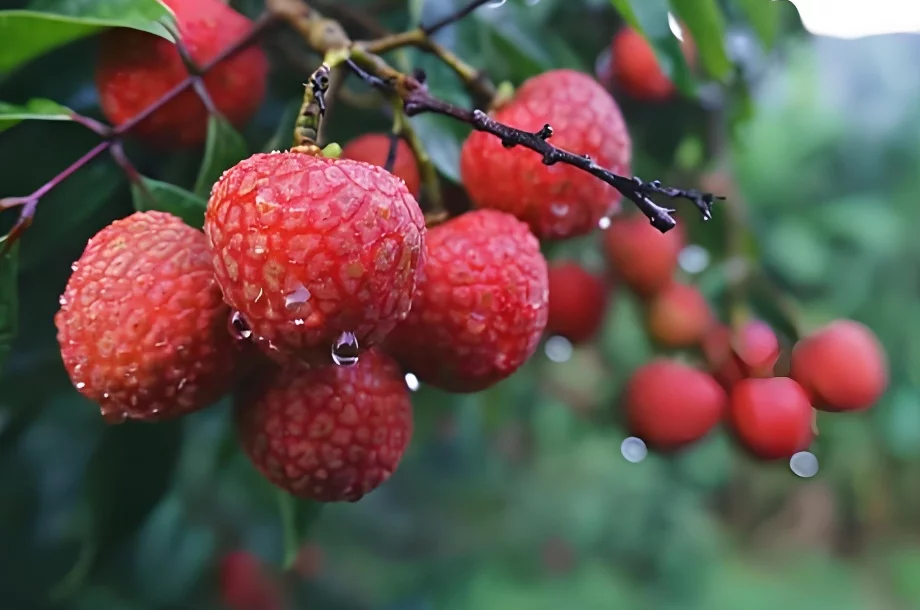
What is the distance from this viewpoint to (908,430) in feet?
6.22

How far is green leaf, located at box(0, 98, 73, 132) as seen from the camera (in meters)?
0.43

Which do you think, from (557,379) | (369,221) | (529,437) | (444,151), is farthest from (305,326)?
(529,437)

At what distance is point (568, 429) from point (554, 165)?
142 cm

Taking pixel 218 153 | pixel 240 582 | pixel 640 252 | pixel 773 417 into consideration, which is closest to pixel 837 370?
pixel 773 417

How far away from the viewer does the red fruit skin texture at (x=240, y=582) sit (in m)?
1.14

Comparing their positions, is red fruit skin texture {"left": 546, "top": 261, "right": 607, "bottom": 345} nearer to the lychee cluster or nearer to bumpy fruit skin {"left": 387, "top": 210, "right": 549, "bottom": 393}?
the lychee cluster

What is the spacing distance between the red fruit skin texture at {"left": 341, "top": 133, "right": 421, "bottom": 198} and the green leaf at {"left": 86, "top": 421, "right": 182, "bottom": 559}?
0.29 metres

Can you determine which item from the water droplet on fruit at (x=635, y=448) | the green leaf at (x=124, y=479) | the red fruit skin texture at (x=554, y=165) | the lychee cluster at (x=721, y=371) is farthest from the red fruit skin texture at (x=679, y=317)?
the green leaf at (x=124, y=479)

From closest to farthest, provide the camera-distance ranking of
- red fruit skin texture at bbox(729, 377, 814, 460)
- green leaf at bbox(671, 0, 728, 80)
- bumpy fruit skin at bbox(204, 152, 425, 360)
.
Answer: bumpy fruit skin at bbox(204, 152, 425, 360) → green leaf at bbox(671, 0, 728, 80) → red fruit skin texture at bbox(729, 377, 814, 460)

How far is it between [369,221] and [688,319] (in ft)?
2.06

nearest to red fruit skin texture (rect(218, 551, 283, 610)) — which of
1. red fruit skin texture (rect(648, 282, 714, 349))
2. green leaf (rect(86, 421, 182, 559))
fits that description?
green leaf (rect(86, 421, 182, 559))

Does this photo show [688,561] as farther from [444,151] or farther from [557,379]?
[444,151]

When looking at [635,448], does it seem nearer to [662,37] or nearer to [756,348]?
[756,348]

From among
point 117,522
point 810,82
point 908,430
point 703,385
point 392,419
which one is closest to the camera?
point 392,419
